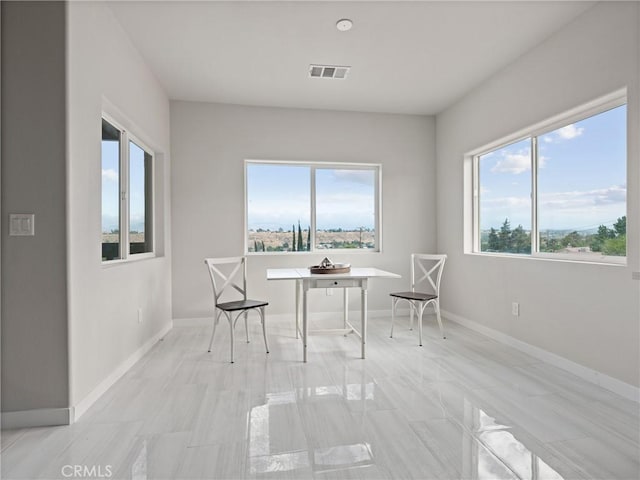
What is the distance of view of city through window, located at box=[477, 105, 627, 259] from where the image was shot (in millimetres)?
2623

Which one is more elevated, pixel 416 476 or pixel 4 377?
pixel 4 377

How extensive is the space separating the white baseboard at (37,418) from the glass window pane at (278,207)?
2784 millimetres

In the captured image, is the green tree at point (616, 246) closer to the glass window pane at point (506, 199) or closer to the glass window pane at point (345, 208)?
the glass window pane at point (506, 199)

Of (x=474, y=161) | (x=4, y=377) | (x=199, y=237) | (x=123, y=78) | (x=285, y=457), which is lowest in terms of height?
(x=285, y=457)

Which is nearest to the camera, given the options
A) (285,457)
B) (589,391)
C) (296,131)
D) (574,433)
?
(285,457)

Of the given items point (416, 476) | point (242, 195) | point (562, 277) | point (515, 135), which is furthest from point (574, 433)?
point (242, 195)

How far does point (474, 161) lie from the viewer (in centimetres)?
431

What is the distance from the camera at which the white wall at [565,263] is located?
2.39 meters

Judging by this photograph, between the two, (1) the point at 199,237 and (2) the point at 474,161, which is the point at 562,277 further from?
(1) the point at 199,237

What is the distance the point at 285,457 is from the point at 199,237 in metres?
3.16

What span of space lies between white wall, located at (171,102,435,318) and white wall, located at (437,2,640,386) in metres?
0.68

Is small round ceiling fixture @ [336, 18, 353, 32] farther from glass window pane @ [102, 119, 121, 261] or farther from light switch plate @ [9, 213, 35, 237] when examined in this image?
light switch plate @ [9, 213, 35, 237]

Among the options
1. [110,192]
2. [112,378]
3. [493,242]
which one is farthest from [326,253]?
[112,378]

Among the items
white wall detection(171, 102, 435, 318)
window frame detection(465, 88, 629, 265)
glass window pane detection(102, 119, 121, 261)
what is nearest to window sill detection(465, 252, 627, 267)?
window frame detection(465, 88, 629, 265)
